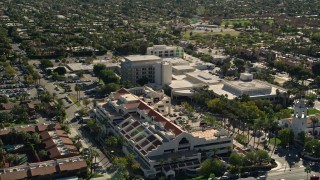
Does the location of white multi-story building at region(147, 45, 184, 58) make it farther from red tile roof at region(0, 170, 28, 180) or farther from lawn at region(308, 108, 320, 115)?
red tile roof at region(0, 170, 28, 180)

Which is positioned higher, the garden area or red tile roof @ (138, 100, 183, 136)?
red tile roof @ (138, 100, 183, 136)

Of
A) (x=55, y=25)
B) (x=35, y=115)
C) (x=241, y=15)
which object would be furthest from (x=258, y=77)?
(x=241, y=15)

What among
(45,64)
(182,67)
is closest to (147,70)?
(182,67)

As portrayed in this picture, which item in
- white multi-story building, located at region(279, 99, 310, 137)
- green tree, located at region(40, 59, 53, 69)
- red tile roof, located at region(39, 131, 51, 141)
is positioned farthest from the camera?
green tree, located at region(40, 59, 53, 69)

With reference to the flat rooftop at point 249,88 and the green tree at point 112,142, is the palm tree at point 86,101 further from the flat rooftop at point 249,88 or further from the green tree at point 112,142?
the flat rooftop at point 249,88

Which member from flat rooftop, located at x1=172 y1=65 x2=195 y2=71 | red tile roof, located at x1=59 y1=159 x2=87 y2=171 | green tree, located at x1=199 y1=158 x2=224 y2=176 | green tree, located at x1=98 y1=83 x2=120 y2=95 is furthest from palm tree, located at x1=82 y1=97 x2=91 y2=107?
green tree, located at x1=199 y1=158 x2=224 y2=176

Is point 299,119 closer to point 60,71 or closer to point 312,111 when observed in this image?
point 312,111

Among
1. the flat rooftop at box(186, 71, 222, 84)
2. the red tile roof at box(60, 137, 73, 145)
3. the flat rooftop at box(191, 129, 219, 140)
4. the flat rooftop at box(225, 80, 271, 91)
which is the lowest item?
the red tile roof at box(60, 137, 73, 145)
